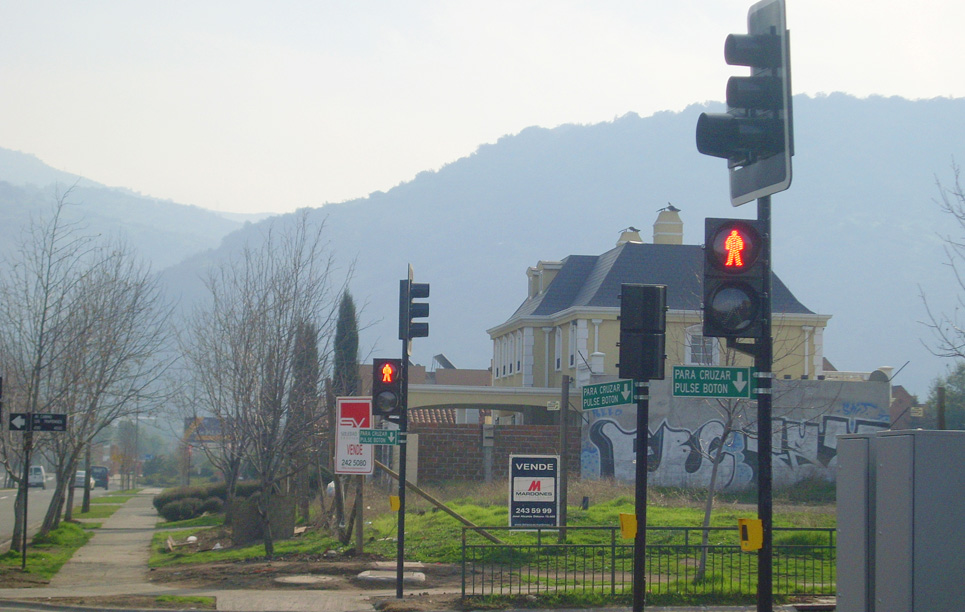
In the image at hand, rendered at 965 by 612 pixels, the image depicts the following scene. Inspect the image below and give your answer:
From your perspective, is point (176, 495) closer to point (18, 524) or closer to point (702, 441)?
point (18, 524)

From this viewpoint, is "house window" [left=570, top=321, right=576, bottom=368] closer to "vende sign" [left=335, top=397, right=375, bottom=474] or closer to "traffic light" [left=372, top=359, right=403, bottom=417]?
"vende sign" [left=335, top=397, right=375, bottom=474]

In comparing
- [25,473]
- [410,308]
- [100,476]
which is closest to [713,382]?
[410,308]

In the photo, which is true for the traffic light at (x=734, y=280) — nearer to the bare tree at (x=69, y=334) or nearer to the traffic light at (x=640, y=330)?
the traffic light at (x=640, y=330)

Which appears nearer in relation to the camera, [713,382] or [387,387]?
[713,382]

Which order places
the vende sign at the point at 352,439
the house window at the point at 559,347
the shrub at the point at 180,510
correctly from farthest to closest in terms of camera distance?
the house window at the point at 559,347
the shrub at the point at 180,510
the vende sign at the point at 352,439

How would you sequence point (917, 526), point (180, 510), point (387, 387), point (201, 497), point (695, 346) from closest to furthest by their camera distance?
point (917, 526) < point (387, 387) < point (695, 346) < point (180, 510) < point (201, 497)

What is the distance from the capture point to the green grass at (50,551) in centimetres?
2032

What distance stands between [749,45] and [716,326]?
221 cm

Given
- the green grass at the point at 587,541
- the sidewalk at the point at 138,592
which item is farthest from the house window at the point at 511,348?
the sidewalk at the point at 138,592

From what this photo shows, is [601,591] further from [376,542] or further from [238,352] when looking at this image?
[238,352]

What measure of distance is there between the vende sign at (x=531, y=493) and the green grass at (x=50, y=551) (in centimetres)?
908

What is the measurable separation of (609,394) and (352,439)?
8.68 meters

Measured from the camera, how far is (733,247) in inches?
305

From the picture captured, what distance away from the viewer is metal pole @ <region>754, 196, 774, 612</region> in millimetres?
7582
